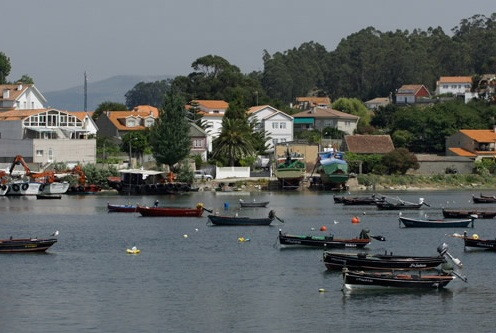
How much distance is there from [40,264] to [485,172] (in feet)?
245

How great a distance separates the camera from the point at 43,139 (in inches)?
4648

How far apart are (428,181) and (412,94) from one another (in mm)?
63541

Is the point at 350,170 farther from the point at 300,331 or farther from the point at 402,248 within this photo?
the point at 300,331

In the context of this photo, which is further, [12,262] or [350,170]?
[350,170]

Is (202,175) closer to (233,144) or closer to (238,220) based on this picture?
(233,144)

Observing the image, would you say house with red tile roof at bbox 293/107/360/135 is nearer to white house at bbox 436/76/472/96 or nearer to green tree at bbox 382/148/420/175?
green tree at bbox 382/148/420/175

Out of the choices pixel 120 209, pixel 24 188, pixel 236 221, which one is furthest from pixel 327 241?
pixel 24 188

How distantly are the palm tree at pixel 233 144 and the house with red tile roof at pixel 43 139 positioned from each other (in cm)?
1369

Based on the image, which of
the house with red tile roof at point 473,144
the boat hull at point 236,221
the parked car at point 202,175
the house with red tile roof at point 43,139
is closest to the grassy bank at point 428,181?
the house with red tile roof at point 473,144

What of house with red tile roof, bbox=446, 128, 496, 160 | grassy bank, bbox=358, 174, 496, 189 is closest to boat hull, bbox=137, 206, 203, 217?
grassy bank, bbox=358, 174, 496, 189

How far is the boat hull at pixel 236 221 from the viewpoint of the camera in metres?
Answer: 73.2

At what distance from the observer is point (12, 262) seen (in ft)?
185

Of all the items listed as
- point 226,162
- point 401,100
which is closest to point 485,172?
point 226,162

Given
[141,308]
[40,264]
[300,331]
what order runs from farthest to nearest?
[40,264]
[141,308]
[300,331]
